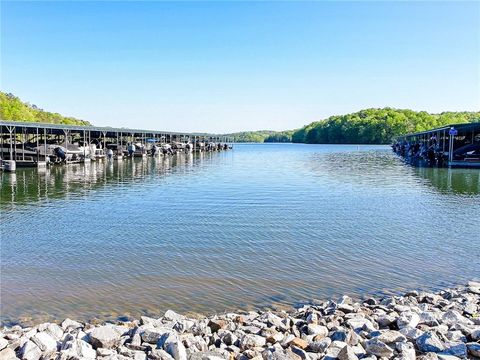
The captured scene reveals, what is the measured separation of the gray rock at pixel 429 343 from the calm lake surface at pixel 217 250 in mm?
2893

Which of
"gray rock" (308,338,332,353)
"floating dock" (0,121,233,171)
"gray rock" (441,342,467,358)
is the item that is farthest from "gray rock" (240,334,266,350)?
"floating dock" (0,121,233,171)

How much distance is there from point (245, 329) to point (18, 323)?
154 inches

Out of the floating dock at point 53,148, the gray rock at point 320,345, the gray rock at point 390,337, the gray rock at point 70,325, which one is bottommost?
the gray rock at point 70,325

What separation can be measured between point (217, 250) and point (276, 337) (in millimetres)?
5999

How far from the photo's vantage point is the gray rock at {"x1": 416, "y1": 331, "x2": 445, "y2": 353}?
17.3 feet

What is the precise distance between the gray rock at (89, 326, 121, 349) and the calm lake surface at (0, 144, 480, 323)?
1613 millimetres

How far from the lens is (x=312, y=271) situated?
9.85 m

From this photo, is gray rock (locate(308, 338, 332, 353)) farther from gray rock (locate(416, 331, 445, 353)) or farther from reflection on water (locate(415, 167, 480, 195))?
reflection on water (locate(415, 167, 480, 195))

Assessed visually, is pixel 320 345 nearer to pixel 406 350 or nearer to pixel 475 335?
pixel 406 350

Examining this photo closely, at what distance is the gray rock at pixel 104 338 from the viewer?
5578mm

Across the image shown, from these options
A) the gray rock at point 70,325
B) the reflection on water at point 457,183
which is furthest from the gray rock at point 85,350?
the reflection on water at point 457,183

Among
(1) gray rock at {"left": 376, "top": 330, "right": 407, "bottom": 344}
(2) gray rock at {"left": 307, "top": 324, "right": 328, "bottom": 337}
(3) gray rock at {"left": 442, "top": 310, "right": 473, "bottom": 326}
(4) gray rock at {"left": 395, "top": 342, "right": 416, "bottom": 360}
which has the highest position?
(4) gray rock at {"left": 395, "top": 342, "right": 416, "bottom": 360}

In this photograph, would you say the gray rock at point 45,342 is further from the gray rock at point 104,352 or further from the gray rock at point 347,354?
the gray rock at point 347,354

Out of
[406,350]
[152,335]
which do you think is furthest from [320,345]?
[152,335]
